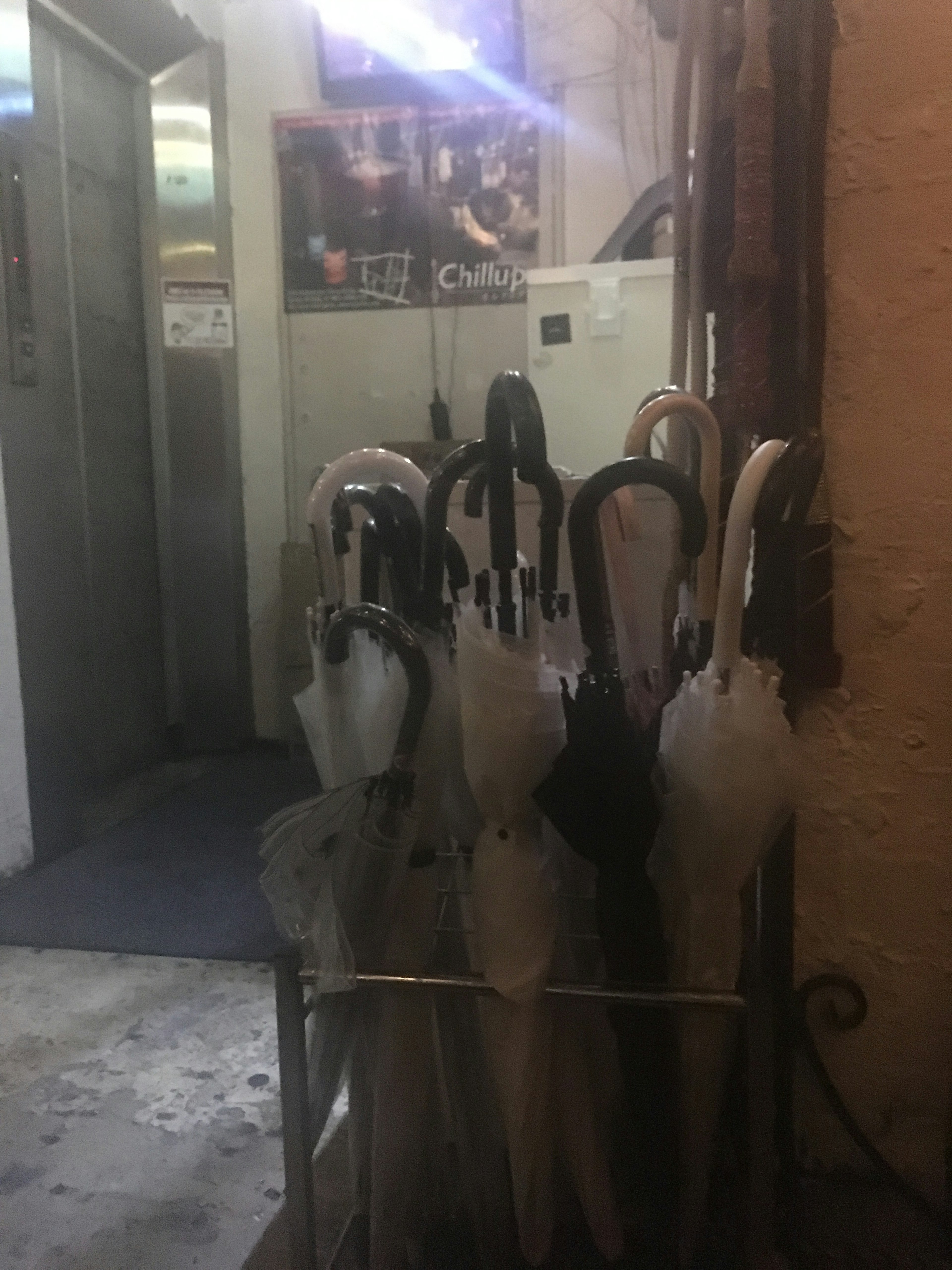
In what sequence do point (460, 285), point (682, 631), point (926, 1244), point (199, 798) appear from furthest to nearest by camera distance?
point (460, 285) < point (199, 798) < point (926, 1244) < point (682, 631)

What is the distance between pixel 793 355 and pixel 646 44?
2191 millimetres

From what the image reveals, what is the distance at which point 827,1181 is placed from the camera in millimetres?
923

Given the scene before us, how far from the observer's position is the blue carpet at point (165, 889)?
1.65m

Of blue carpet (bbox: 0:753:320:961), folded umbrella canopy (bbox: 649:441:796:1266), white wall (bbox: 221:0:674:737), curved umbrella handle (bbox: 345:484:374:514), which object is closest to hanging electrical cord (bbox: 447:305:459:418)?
white wall (bbox: 221:0:674:737)

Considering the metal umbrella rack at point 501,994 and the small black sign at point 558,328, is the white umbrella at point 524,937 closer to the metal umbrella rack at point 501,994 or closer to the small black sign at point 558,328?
the metal umbrella rack at point 501,994

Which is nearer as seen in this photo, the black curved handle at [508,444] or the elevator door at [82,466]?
the black curved handle at [508,444]

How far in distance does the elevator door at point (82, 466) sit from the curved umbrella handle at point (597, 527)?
1688 millimetres

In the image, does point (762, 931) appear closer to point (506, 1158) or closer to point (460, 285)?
point (506, 1158)

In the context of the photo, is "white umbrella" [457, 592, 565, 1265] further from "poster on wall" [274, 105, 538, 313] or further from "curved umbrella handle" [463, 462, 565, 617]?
"poster on wall" [274, 105, 538, 313]

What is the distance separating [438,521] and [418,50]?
2.56 meters

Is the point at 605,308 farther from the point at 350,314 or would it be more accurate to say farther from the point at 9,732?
the point at 9,732

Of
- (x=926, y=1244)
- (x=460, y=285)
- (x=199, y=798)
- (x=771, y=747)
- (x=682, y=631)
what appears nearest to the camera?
(x=771, y=747)

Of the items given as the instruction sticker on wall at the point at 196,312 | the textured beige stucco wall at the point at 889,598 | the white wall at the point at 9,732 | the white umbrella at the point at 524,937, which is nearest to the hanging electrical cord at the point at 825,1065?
the textured beige stucco wall at the point at 889,598

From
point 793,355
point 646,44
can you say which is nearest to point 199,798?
point 793,355
